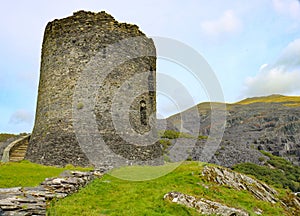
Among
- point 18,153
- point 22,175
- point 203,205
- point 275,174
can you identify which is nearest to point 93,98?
point 22,175

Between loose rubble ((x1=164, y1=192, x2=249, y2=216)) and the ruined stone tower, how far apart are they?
8441 millimetres

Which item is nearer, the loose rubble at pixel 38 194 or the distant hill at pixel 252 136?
the loose rubble at pixel 38 194

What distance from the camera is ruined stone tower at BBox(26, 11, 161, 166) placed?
63.0 feet

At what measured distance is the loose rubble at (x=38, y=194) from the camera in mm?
9141

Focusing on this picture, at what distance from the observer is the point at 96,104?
19.7 m

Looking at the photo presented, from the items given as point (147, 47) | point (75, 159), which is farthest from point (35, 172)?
point (147, 47)

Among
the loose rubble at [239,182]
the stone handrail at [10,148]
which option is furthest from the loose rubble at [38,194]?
the stone handrail at [10,148]

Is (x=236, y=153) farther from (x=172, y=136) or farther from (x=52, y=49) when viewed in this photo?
(x=52, y=49)

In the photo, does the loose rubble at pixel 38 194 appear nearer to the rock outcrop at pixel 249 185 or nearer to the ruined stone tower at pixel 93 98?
the rock outcrop at pixel 249 185

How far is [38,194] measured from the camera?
34.5 feet

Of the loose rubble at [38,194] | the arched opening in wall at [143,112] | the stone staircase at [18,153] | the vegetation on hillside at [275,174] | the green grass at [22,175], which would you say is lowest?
the vegetation on hillside at [275,174]

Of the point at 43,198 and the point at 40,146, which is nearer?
the point at 43,198

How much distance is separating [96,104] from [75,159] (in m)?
3.35

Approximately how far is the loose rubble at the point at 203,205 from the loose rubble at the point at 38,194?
3536mm
